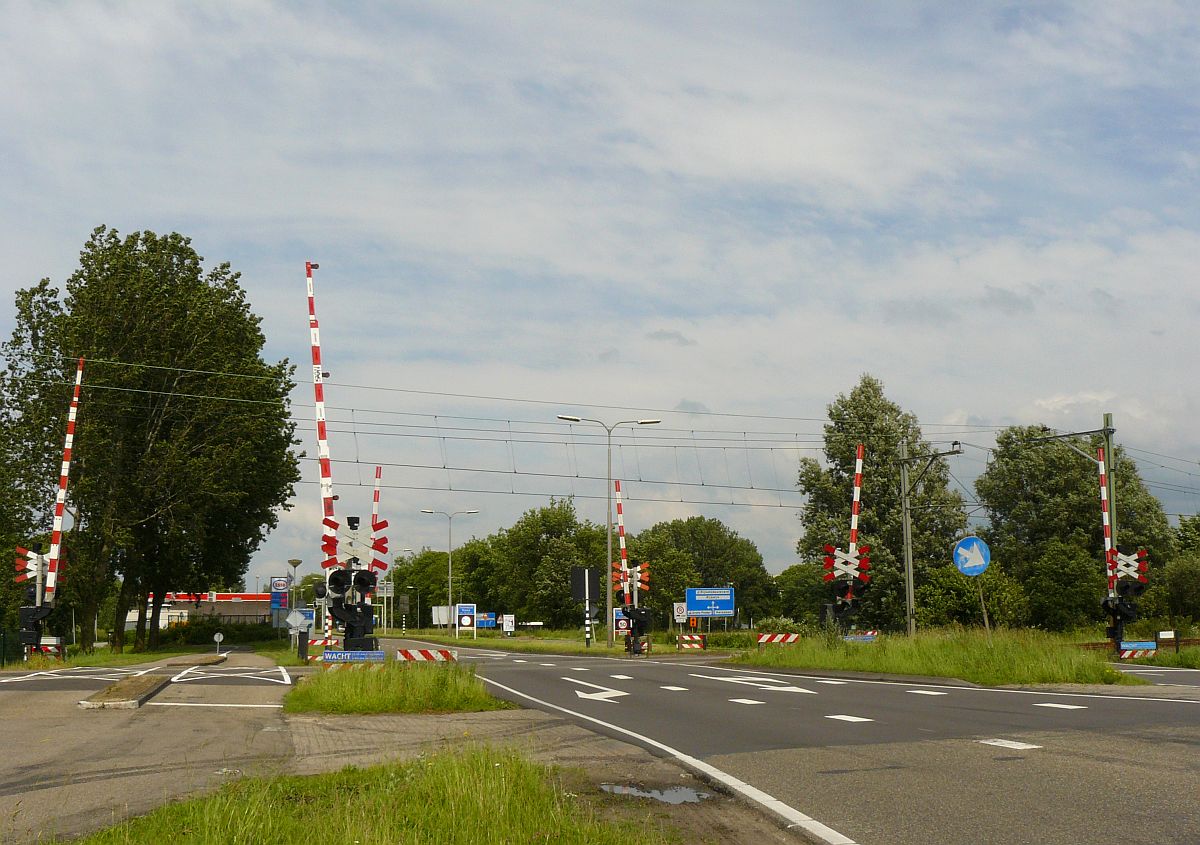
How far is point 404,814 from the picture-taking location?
Result: 6617 mm

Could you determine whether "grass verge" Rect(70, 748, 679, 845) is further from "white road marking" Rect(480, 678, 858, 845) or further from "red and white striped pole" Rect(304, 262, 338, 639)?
"red and white striped pole" Rect(304, 262, 338, 639)

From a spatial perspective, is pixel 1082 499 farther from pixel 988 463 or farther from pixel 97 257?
pixel 97 257

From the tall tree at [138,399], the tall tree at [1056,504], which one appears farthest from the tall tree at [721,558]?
the tall tree at [138,399]

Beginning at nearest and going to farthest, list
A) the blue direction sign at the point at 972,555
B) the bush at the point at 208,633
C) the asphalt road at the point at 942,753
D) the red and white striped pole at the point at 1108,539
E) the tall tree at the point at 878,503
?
the asphalt road at the point at 942,753
the blue direction sign at the point at 972,555
the red and white striped pole at the point at 1108,539
the tall tree at the point at 878,503
the bush at the point at 208,633

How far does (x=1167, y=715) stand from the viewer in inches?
539

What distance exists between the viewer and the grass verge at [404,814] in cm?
602

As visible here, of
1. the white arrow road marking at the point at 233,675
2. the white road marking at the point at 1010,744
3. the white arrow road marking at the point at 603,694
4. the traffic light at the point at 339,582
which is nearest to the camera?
the white road marking at the point at 1010,744

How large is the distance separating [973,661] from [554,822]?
1805cm

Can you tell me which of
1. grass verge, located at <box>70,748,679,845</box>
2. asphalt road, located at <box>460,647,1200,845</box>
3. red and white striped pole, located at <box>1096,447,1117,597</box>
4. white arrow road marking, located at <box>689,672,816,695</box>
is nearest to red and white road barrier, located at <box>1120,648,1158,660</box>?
red and white striped pole, located at <box>1096,447,1117,597</box>

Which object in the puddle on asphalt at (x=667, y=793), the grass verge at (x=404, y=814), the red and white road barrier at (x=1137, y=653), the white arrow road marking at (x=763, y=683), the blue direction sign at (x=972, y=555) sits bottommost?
the red and white road barrier at (x=1137, y=653)

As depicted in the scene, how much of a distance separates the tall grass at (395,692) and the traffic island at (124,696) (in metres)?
2.28

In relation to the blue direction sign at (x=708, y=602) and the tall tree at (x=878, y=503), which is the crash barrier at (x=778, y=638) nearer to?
the blue direction sign at (x=708, y=602)

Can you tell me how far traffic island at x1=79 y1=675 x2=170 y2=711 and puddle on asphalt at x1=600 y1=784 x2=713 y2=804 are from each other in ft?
33.7

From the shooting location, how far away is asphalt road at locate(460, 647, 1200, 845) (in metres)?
7.16
